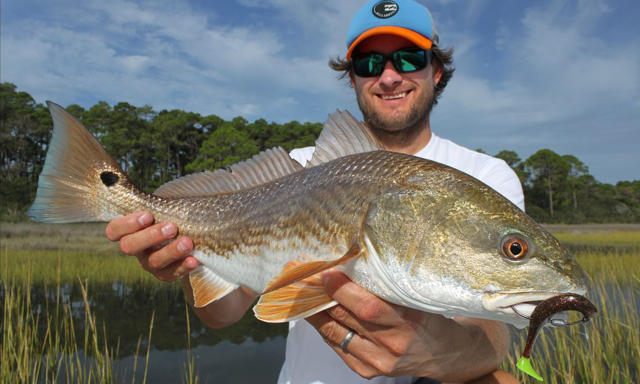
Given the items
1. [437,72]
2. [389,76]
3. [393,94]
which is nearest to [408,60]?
[389,76]

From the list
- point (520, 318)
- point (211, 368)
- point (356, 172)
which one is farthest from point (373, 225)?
point (211, 368)

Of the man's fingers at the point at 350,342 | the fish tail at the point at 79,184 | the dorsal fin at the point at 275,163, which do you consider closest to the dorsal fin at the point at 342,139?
the dorsal fin at the point at 275,163

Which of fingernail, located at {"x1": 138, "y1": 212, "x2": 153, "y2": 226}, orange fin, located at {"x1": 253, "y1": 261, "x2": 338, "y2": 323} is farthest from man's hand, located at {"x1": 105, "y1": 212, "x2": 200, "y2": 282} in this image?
orange fin, located at {"x1": 253, "y1": 261, "x2": 338, "y2": 323}

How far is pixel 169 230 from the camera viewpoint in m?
2.79

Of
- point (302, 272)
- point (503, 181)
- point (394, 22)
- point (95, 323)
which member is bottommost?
point (95, 323)

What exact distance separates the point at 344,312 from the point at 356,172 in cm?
72

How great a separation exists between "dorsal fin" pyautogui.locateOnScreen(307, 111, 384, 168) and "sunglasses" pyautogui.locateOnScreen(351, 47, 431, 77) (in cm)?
162

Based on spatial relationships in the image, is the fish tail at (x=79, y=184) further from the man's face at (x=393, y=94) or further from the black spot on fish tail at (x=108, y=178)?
the man's face at (x=393, y=94)

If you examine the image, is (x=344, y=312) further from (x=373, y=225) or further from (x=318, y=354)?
(x=318, y=354)

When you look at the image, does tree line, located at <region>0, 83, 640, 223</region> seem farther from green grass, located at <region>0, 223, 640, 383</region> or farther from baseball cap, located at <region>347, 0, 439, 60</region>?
baseball cap, located at <region>347, 0, 439, 60</region>

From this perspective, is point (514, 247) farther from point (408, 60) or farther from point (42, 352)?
point (42, 352)

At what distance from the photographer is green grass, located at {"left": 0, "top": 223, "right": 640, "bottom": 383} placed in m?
4.85

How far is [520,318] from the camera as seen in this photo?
1.64 meters

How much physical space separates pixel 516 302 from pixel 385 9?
9.83ft
